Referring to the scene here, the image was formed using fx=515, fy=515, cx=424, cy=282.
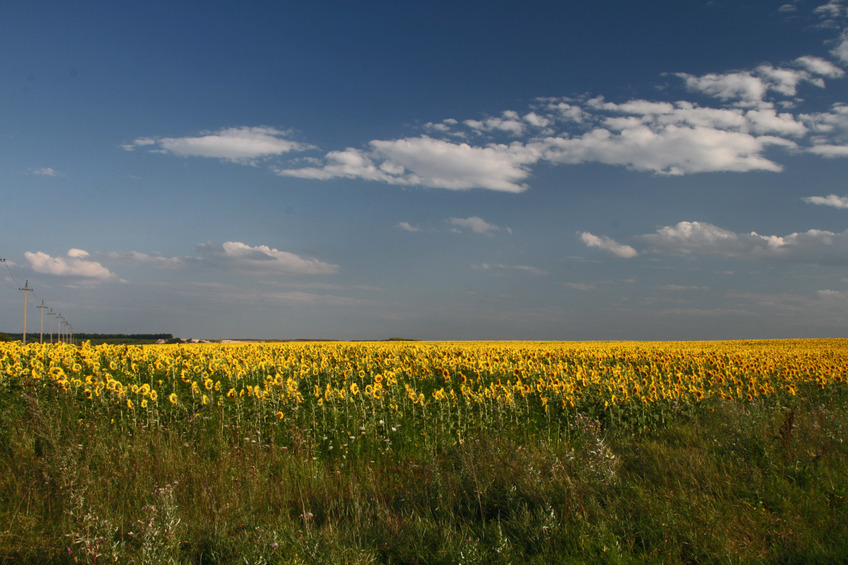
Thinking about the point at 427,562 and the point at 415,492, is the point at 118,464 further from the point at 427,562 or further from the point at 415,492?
the point at 427,562

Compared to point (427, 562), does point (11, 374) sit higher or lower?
higher

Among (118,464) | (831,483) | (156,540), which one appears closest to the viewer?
(156,540)

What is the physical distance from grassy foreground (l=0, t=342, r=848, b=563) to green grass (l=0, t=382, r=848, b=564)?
24 millimetres

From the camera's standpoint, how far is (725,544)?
14.5 ft

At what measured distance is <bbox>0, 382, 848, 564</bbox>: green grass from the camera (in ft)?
14.3

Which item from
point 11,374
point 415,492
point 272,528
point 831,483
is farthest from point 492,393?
point 11,374

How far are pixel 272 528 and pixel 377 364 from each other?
11.9 m

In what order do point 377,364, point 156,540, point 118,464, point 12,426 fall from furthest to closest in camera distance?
point 377,364, point 12,426, point 118,464, point 156,540

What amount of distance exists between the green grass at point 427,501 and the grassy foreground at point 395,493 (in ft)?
0.08

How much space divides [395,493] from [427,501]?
0.81 m

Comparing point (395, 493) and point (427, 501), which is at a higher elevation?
point (427, 501)

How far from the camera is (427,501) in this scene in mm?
5508

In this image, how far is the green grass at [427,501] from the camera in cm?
435

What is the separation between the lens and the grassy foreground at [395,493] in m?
4.38
